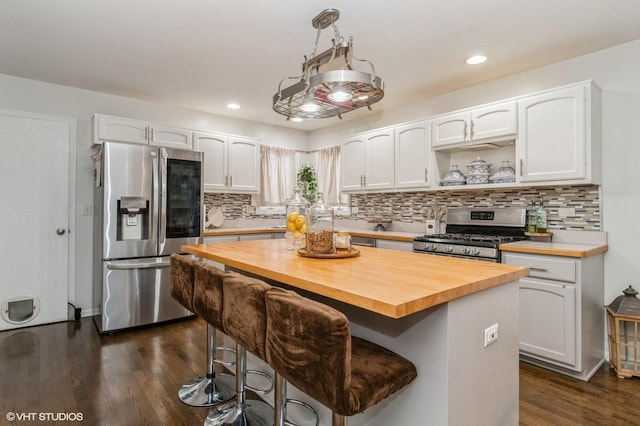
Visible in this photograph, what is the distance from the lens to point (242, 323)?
1.44m

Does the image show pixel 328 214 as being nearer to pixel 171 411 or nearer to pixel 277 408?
pixel 277 408

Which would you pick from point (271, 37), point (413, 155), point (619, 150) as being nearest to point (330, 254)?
point (271, 37)

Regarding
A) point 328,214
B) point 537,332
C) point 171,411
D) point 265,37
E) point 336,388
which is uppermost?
point 265,37

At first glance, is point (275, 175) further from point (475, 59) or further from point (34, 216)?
point (475, 59)

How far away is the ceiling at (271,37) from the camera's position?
2279 millimetres

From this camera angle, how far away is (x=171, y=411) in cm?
207

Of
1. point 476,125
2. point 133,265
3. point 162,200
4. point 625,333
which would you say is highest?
point 476,125

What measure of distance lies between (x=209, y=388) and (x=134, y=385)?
547mm

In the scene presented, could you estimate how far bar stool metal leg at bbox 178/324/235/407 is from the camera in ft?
7.14

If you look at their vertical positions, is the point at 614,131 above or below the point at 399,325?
above

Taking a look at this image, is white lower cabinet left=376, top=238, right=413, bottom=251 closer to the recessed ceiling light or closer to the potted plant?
the recessed ceiling light

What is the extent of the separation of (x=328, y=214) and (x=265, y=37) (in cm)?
155

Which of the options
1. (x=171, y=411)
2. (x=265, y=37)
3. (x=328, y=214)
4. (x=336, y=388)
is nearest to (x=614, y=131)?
(x=328, y=214)

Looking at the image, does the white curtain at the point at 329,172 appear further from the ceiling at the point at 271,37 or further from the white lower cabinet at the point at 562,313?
the white lower cabinet at the point at 562,313
